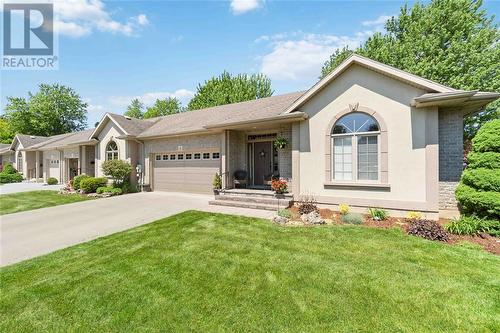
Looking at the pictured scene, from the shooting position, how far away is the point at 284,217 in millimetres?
7500

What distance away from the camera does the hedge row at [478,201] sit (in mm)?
5934

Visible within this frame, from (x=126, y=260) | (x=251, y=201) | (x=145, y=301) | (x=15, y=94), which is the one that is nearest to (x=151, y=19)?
(x=251, y=201)

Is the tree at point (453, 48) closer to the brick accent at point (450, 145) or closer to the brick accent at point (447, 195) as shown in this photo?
the brick accent at point (450, 145)

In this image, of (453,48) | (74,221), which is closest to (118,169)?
(74,221)

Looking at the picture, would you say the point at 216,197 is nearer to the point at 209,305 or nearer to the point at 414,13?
the point at 209,305

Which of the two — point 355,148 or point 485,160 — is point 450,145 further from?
point 355,148

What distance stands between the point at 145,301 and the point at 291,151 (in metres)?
7.84

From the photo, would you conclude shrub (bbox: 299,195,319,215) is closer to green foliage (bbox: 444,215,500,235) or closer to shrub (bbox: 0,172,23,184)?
green foliage (bbox: 444,215,500,235)

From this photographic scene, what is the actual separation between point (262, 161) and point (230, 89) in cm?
2005

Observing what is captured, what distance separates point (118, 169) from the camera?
1423cm

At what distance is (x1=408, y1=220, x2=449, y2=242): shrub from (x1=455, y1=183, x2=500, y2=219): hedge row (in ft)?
4.66

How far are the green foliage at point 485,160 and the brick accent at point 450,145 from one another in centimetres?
61

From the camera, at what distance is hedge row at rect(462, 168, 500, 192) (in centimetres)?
604

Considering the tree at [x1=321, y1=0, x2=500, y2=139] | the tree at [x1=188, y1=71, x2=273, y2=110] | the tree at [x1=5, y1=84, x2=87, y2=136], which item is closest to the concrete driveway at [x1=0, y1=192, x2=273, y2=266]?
the tree at [x1=321, y1=0, x2=500, y2=139]
